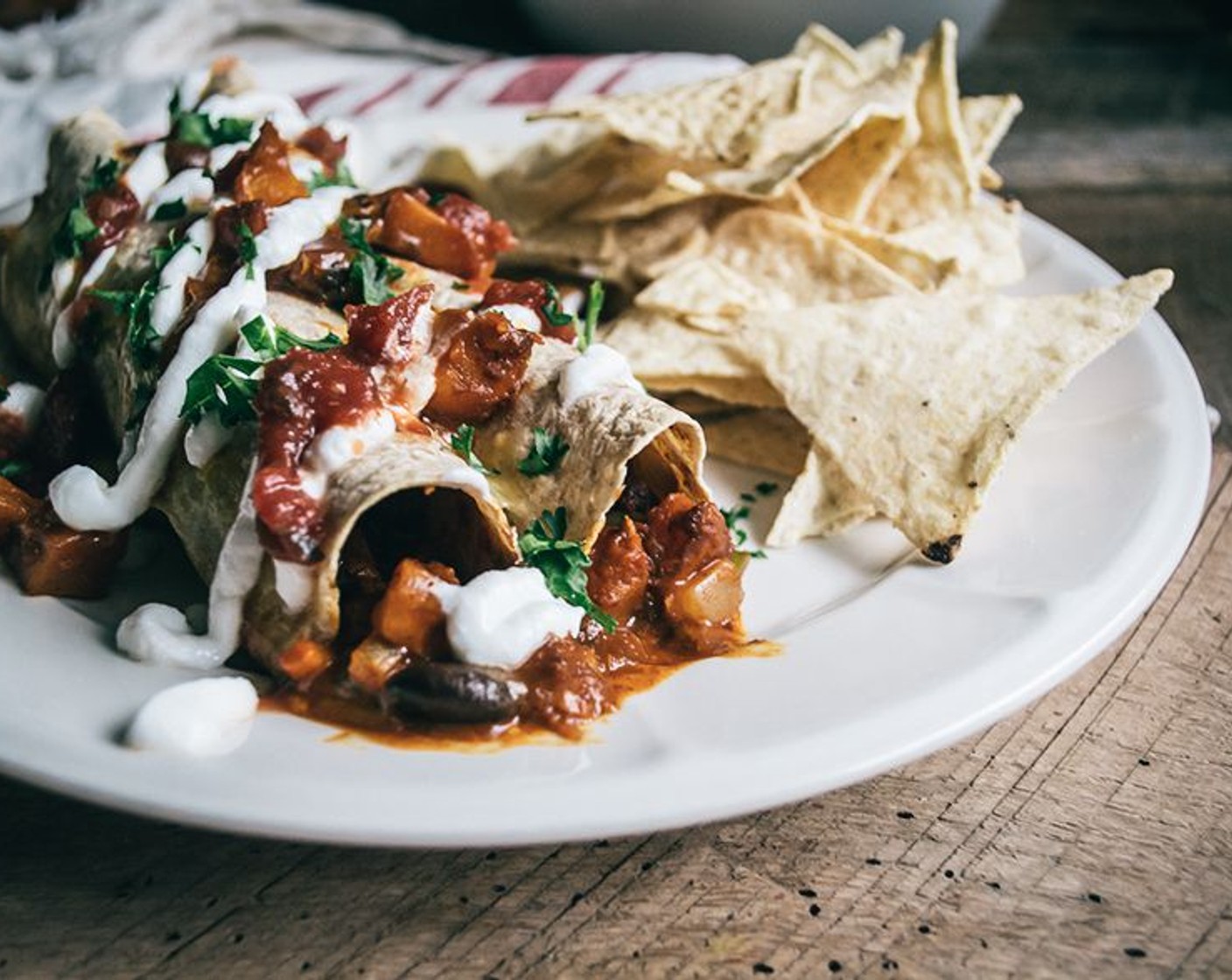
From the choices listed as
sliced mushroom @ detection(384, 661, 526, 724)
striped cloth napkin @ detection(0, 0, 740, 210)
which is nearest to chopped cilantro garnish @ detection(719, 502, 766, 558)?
sliced mushroom @ detection(384, 661, 526, 724)

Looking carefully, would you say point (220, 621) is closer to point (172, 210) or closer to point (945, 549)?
point (172, 210)

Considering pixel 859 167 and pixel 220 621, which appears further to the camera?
pixel 859 167

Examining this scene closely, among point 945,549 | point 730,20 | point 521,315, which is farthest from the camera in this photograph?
point 730,20

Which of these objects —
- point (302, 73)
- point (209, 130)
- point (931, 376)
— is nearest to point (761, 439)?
point (931, 376)

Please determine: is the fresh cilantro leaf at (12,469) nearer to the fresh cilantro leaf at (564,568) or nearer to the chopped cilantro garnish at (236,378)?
the chopped cilantro garnish at (236,378)

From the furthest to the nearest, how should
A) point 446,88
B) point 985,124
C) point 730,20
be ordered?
point 730,20 < point 446,88 < point 985,124

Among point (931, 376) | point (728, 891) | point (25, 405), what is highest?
point (931, 376)

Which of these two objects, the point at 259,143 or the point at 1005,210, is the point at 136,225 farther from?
the point at 1005,210

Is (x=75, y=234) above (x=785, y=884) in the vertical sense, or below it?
above
